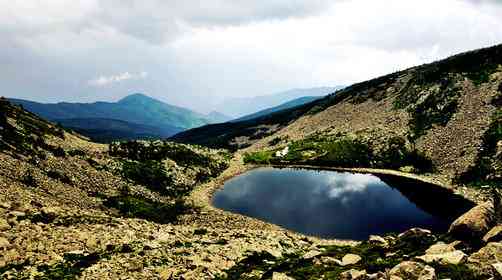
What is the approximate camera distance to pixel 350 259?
3033 centimetres

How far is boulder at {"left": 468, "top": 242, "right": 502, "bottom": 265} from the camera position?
73.5 ft

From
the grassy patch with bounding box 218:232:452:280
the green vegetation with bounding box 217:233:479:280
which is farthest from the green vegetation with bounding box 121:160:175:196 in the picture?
the grassy patch with bounding box 218:232:452:280

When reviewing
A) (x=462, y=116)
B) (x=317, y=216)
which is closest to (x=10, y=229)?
(x=317, y=216)

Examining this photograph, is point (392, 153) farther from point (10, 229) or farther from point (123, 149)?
point (10, 229)

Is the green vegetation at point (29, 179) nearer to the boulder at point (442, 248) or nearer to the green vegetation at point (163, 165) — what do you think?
the green vegetation at point (163, 165)

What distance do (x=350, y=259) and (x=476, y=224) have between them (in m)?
8.03

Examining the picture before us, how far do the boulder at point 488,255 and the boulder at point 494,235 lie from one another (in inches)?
73.6

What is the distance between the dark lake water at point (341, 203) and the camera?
200ft

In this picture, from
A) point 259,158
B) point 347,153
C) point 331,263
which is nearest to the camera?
point 331,263

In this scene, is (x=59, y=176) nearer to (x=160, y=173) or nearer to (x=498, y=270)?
(x=160, y=173)

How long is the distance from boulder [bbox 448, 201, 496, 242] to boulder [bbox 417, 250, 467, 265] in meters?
3.17

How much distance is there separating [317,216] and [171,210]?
68.1 ft

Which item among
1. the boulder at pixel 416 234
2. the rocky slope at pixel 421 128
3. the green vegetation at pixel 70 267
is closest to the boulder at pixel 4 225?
the green vegetation at pixel 70 267

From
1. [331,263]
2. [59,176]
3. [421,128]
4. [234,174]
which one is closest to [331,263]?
[331,263]
